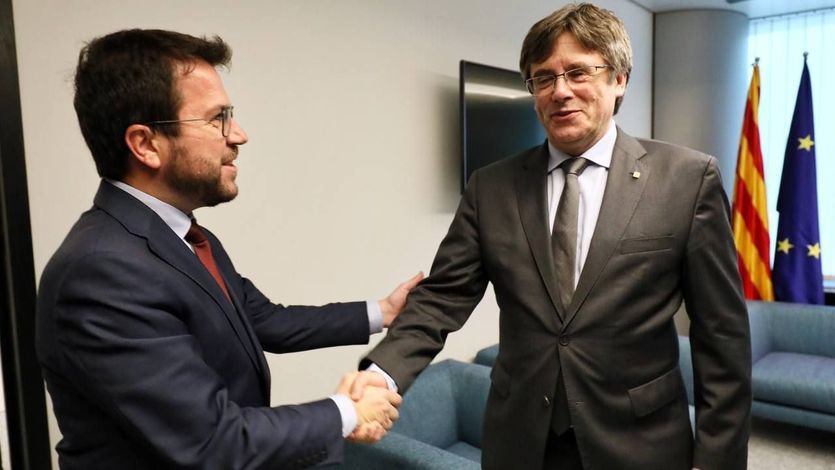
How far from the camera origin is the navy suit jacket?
1.00 m

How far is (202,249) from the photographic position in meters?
1.36

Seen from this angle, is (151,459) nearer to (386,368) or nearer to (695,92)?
(386,368)

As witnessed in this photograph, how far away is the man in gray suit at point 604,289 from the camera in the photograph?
4.17 ft

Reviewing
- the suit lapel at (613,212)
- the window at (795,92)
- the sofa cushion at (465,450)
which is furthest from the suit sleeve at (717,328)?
the window at (795,92)

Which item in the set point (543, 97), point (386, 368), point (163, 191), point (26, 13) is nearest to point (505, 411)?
point (386, 368)

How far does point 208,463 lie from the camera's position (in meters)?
1.04

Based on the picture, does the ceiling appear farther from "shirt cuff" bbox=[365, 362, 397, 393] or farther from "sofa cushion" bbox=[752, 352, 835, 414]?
"shirt cuff" bbox=[365, 362, 397, 393]

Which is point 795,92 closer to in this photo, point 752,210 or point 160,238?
point 752,210

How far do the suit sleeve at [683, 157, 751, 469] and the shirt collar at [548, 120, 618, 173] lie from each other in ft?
0.70

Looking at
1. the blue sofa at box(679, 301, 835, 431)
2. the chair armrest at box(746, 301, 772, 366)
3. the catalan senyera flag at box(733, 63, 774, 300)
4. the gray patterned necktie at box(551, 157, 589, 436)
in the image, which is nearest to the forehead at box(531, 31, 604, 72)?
the gray patterned necktie at box(551, 157, 589, 436)

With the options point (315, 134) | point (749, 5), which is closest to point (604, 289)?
point (315, 134)

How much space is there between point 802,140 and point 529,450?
429 centimetres

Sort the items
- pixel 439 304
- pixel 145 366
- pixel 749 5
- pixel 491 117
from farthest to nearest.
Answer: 1. pixel 749 5
2. pixel 491 117
3. pixel 439 304
4. pixel 145 366

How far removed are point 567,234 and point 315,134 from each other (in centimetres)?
144
